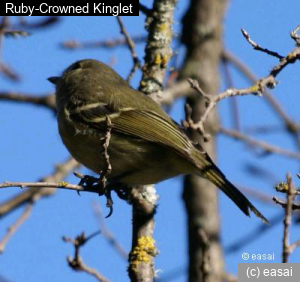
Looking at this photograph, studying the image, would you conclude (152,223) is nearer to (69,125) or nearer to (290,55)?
(69,125)

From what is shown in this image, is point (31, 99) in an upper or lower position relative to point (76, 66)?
lower

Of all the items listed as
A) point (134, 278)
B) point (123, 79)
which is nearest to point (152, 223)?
point (134, 278)

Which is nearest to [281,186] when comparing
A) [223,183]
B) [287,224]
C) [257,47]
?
[287,224]

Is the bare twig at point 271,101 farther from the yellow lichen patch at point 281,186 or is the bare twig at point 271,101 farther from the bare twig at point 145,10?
the yellow lichen patch at point 281,186

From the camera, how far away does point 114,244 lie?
433 cm

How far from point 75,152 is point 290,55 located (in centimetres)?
143

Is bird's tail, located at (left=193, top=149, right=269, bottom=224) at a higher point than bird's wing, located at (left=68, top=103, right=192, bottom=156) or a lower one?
lower

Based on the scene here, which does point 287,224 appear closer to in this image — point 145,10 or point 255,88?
point 255,88

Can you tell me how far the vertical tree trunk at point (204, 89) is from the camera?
13.8 feet

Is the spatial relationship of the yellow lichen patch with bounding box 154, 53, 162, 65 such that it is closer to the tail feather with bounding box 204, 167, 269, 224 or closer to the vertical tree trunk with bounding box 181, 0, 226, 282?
the vertical tree trunk with bounding box 181, 0, 226, 282

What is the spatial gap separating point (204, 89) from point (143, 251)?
5.42ft

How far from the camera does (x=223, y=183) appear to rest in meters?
3.81

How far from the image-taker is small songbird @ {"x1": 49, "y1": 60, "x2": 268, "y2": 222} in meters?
3.92

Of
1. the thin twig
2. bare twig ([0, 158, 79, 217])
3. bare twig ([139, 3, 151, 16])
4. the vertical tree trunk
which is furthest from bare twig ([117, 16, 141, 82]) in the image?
the thin twig
